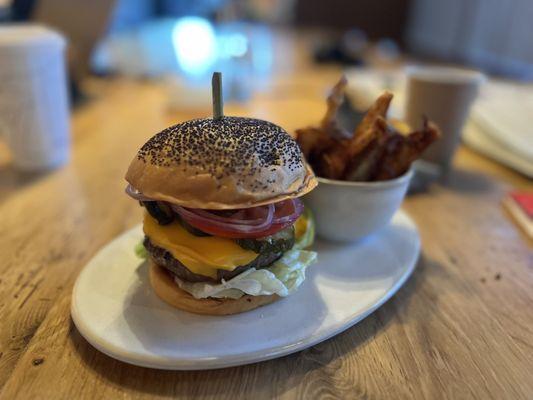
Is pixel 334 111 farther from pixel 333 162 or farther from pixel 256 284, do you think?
pixel 256 284

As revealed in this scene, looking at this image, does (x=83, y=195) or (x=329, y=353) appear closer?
(x=329, y=353)

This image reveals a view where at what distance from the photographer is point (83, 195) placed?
1.46 m

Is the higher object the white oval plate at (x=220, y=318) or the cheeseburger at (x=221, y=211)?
the cheeseburger at (x=221, y=211)

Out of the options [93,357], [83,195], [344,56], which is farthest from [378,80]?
[93,357]

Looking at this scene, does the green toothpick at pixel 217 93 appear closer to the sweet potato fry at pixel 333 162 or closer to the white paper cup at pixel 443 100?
the sweet potato fry at pixel 333 162

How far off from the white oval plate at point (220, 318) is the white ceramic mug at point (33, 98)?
0.87 metres

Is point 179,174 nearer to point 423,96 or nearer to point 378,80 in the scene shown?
point 423,96

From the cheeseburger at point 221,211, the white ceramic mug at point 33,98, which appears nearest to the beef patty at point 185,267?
the cheeseburger at point 221,211

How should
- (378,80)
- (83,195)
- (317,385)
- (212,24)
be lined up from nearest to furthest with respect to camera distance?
(317,385) → (83,195) → (378,80) → (212,24)

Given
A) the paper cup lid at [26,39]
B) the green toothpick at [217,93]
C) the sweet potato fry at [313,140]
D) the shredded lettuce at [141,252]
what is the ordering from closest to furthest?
the green toothpick at [217,93] < the shredded lettuce at [141,252] < the sweet potato fry at [313,140] < the paper cup lid at [26,39]

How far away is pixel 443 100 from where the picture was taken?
Result: 149 centimetres

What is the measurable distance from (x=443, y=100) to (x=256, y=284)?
107 cm

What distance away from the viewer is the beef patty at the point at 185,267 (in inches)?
30.8

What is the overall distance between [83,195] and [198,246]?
846mm
